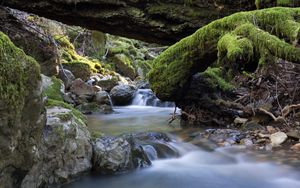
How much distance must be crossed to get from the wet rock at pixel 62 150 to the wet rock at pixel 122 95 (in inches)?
345

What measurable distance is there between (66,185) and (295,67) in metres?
5.22

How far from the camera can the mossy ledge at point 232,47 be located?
216 inches

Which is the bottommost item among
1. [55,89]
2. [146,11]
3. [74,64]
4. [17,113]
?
[17,113]

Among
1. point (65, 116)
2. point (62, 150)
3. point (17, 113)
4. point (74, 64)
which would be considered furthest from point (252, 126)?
point (74, 64)

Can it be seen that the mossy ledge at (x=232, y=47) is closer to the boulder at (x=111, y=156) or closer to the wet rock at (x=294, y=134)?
the wet rock at (x=294, y=134)

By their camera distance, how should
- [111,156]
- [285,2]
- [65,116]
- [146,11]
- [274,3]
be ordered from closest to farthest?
[65,116] → [111,156] → [285,2] → [274,3] → [146,11]

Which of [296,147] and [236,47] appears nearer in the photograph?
[236,47]

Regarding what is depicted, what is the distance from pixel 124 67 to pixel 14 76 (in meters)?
18.1

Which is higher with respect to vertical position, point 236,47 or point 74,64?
point 74,64

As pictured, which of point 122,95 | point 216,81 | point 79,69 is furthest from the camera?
point 79,69

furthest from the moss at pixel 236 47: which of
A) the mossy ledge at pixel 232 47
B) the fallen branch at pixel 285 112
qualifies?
the fallen branch at pixel 285 112

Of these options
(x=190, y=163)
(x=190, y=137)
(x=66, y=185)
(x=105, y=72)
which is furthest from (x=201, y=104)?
(x=105, y=72)

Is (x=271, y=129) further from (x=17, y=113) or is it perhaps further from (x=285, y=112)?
(x=17, y=113)

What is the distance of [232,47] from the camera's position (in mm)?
5484
